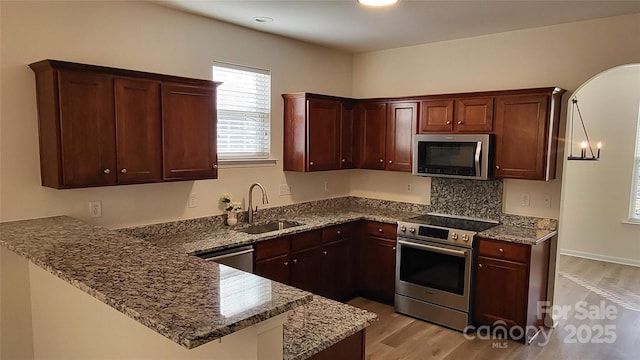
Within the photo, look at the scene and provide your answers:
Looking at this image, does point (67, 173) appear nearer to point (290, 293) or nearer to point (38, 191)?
point (38, 191)

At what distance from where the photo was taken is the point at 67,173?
2730 mm

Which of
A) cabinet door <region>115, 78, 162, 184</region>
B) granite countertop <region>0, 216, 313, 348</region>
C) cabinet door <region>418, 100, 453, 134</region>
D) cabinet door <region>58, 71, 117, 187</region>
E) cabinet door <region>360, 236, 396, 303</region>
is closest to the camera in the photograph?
granite countertop <region>0, 216, 313, 348</region>

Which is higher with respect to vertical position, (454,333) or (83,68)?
(83,68)

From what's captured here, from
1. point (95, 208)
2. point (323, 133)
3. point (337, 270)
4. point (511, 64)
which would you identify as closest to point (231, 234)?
point (95, 208)

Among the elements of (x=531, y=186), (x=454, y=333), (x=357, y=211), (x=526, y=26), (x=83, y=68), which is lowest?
(x=454, y=333)

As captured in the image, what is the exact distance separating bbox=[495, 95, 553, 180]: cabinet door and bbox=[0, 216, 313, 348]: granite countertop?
2.94 m

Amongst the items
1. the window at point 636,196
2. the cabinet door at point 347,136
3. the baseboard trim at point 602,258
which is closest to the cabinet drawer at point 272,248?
the cabinet door at point 347,136

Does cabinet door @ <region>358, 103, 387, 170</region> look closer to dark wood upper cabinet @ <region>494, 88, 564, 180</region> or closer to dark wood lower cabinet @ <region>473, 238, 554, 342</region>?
dark wood upper cabinet @ <region>494, 88, 564, 180</region>

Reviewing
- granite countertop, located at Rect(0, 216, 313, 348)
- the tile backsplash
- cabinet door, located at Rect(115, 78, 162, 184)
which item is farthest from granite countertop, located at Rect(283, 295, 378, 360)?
the tile backsplash

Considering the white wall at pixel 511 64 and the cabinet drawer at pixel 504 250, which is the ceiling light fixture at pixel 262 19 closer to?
the white wall at pixel 511 64

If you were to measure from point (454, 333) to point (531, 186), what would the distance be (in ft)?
4.99

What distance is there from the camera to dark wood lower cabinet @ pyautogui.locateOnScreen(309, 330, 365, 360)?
1722mm

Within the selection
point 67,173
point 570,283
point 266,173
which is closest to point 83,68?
point 67,173

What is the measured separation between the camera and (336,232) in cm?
439
